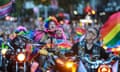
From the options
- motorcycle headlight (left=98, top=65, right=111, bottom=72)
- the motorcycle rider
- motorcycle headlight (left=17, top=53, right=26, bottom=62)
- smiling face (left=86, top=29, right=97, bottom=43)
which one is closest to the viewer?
motorcycle headlight (left=98, top=65, right=111, bottom=72)

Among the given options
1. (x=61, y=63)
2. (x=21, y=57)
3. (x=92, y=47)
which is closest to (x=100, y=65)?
(x=92, y=47)

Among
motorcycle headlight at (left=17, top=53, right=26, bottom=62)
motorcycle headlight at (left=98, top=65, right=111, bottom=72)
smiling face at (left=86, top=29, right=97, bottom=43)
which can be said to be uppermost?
smiling face at (left=86, top=29, right=97, bottom=43)

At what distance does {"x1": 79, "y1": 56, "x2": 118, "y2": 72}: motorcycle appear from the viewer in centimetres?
1163

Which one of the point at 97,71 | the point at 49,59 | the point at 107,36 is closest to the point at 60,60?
the point at 49,59

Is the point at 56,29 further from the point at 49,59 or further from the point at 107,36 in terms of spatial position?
the point at 49,59

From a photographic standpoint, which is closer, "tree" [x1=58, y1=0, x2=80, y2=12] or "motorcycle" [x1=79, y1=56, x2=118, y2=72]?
"motorcycle" [x1=79, y1=56, x2=118, y2=72]

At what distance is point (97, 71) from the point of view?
1169cm

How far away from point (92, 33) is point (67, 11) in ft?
164

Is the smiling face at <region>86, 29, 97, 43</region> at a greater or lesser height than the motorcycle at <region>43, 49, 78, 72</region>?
greater

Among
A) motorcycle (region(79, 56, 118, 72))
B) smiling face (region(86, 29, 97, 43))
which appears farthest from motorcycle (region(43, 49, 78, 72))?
smiling face (region(86, 29, 97, 43))

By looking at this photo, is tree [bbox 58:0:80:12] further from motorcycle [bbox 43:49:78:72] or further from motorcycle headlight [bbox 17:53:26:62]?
motorcycle [bbox 43:49:78:72]

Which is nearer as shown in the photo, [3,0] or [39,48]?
[39,48]

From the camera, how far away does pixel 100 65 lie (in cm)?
1166

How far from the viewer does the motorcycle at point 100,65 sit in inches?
458
